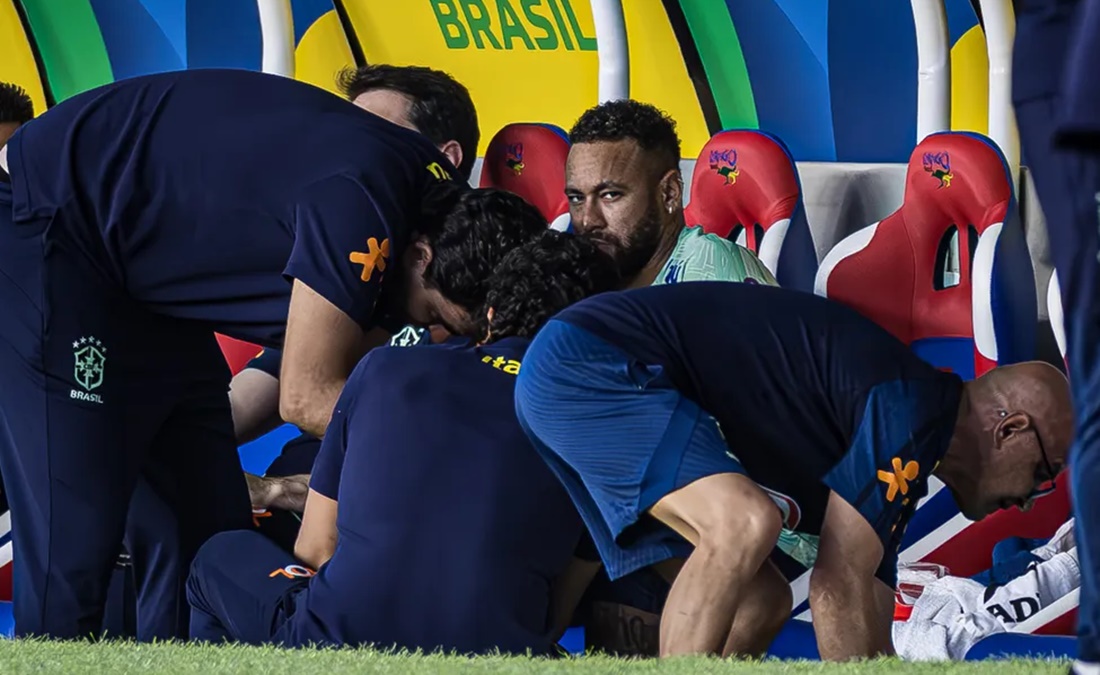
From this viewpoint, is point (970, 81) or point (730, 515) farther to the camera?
point (970, 81)

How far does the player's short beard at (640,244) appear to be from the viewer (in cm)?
362

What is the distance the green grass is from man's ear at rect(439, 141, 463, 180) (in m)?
1.73

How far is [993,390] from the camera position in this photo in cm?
223

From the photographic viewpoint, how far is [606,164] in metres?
3.69

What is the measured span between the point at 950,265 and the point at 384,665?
2.36 metres

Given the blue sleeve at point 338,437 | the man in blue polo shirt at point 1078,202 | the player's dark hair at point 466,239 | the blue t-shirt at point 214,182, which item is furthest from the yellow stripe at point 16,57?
the man in blue polo shirt at point 1078,202

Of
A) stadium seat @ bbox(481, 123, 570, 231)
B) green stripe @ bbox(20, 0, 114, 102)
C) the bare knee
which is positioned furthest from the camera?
green stripe @ bbox(20, 0, 114, 102)

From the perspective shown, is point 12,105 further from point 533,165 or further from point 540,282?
point 540,282

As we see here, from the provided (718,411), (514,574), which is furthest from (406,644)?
(718,411)

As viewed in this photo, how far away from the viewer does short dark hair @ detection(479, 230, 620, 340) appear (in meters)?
2.47

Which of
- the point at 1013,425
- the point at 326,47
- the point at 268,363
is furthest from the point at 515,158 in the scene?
the point at 1013,425

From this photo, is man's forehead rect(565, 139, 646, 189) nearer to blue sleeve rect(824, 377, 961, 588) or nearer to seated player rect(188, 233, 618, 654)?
seated player rect(188, 233, 618, 654)

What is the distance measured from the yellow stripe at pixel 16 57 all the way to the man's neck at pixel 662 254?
3406 millimetres

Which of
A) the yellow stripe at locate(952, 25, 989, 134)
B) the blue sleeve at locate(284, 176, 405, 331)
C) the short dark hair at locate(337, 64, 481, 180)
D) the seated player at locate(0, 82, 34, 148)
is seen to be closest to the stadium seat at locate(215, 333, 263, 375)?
the seated player at locate(0, 82, 34, 148)
